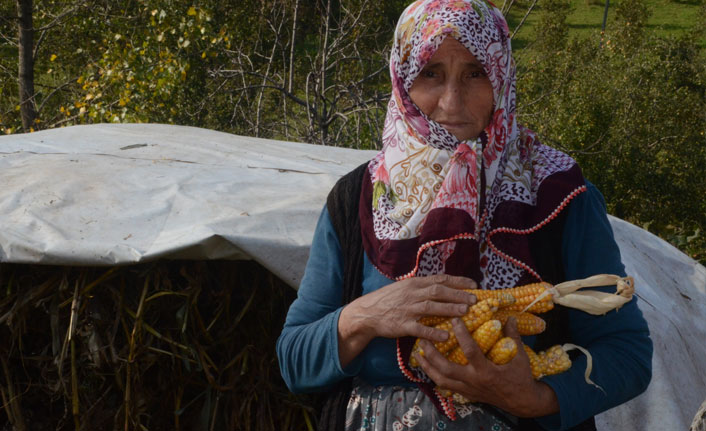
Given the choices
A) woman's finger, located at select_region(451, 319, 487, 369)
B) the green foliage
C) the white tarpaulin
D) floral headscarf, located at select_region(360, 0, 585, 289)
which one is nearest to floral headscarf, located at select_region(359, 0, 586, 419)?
floral headscarf, located at select_region(360, 0, 585, 289)

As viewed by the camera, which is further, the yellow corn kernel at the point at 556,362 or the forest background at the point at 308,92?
the forest background at the point at 308,92

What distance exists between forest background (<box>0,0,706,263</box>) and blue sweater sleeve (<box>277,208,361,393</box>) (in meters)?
Result: 4.56

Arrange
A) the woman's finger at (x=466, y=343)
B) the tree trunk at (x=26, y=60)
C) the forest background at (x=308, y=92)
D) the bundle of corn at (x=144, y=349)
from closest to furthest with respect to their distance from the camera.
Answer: the woman's finger at (x=466, y=343)
the bundle of corn at (x=144, y=349)
the forest background at (x=308, y=92)
the tree trunk at (x=26, y=60)

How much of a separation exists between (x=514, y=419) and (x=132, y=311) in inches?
62.1

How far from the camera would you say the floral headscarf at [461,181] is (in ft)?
6.15

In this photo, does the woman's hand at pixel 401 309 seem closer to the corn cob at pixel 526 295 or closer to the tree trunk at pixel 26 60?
the corn cob at pixel 526 295

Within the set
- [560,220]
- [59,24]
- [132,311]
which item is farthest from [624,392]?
[59,24]

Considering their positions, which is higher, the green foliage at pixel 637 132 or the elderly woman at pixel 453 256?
the elderly woman at pixel 453 256

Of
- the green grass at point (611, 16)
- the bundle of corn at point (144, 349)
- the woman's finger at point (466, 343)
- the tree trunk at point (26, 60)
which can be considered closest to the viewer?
the woman's finger at point (466, 343)

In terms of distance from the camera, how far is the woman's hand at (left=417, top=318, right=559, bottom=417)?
5.55ft

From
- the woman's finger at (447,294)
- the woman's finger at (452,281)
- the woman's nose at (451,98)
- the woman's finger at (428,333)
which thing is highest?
the woman's nose at (451,98)

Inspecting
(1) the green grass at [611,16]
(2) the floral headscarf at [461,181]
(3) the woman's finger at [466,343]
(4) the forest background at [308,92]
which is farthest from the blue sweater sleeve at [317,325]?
(1) the green grass at [611,16]

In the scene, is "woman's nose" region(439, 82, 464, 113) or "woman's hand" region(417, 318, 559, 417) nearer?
"woman's hand" region(417, 318, 559, 417)

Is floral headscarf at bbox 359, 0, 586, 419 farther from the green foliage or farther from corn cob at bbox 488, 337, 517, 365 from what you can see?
the green foliage
